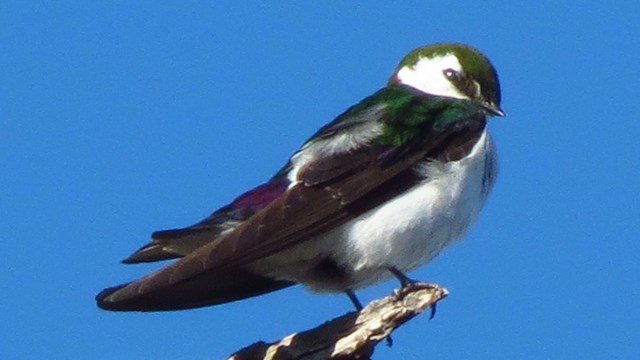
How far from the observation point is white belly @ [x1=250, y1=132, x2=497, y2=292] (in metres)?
6.98

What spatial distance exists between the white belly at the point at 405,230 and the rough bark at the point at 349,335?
2.18 ft

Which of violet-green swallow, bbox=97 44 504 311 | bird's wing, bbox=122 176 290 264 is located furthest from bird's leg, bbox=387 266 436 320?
bird's wing, bbox=122 176 290 264

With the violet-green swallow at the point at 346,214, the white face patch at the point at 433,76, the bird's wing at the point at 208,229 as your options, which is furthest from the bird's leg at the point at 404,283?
the white face patch at the point at 433,76

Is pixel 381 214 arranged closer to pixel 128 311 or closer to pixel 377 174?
pixel 377 174

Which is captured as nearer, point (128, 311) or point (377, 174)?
point (128, 311)

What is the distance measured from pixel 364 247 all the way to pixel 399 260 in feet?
0.57

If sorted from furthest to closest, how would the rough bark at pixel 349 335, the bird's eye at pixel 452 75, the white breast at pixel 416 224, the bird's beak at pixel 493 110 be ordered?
the bird's eye at pixel 452 75 < the bird's beak at pixel 493 110 < the white breast at pixel 416 224 < the rough bark at pixel 349 335

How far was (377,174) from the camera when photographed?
709cm

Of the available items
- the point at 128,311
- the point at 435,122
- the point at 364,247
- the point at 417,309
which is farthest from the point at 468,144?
the point at 128,311

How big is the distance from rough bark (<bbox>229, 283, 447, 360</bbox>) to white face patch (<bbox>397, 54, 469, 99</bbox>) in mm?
1980

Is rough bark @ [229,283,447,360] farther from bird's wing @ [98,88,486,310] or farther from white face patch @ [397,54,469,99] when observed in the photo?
white face patch @ [397,54,469,99]

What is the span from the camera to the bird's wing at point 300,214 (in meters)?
6.54

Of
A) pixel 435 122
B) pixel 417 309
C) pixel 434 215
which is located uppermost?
pixel 435 122

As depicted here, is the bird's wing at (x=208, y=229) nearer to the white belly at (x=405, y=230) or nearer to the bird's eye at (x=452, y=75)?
the white belly at (x=405, y=230)
